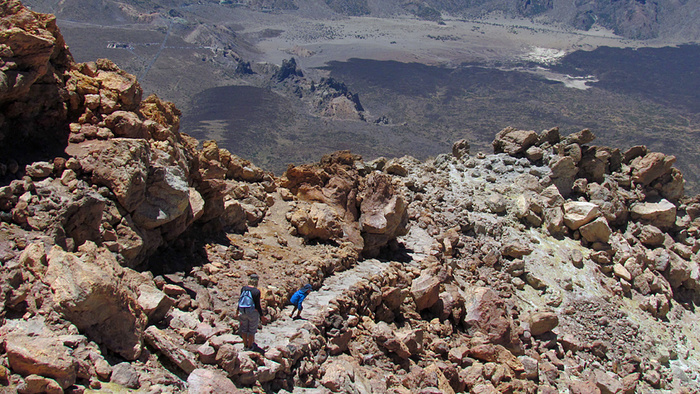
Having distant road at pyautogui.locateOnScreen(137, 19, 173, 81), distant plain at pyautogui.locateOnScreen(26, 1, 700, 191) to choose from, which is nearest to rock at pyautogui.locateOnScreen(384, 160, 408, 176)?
distant plain at pyautogui.locateOnScreen(26, 1, 700, 191)

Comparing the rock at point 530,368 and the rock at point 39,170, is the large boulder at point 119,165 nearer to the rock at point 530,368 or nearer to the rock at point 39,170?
the rock at point 39,170

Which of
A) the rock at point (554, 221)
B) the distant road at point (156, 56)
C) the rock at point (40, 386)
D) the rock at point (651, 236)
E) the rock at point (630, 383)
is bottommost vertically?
the distant road at point (156, 56)

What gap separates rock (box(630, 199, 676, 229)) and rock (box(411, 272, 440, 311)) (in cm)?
789

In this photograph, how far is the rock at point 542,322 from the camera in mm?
9125

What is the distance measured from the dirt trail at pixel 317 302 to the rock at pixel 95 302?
1.44 metres

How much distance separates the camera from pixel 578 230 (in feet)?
40.4

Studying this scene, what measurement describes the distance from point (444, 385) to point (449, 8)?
207 meters

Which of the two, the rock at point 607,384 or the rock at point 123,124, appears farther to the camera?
the rock at point 607,384

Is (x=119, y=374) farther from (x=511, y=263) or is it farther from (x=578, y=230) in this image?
(x=578, y=230)

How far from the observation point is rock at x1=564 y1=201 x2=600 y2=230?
39.9 feet

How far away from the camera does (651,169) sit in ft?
45.9

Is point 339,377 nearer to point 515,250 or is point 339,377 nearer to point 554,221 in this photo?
point 515,250

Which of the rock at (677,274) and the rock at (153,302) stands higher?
the rock at (153,302)

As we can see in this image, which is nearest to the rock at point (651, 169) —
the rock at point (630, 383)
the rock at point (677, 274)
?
the rock at point (677, 274)
